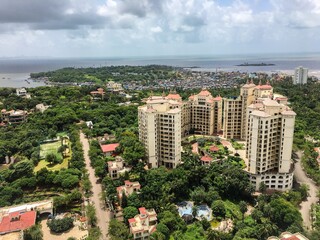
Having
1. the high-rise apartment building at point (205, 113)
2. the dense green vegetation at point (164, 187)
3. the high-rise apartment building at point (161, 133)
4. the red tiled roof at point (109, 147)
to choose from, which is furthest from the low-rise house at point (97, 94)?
the high-rise apartment building at point (161, 133)

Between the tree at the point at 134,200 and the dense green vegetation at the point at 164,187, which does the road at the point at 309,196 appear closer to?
the dense green vegetation at the point at 164,187

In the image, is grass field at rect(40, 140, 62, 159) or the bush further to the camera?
grass field at rect(40, 140, 62, 159)

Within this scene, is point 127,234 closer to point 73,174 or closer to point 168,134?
point 73,174

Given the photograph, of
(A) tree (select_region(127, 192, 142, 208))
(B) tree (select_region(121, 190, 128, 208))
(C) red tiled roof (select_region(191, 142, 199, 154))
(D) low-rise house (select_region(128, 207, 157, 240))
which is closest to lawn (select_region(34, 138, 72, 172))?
(B) tree (select_region(121, 190, 128, 208))

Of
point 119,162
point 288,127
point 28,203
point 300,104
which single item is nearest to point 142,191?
point 119,162

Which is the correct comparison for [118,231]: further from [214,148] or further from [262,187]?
[214,148]

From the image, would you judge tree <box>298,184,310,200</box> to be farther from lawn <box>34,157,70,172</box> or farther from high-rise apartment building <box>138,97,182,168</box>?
lawn <box>34,157,70,172</box>
